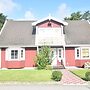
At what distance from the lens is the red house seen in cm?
3550

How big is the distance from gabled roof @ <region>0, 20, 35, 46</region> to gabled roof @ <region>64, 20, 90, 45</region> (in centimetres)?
495

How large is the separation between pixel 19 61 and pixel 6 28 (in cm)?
661

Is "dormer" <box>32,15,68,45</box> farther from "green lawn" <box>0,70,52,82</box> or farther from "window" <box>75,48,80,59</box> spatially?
"green lawn" <box>0,70,52,82</box>

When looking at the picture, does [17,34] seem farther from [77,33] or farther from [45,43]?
[77,33]

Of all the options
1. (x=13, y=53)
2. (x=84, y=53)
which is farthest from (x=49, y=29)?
(x=13, y=53)

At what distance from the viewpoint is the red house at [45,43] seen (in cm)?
3550

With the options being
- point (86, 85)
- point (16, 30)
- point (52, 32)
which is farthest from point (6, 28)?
point (86, 85)

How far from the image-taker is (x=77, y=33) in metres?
38.7

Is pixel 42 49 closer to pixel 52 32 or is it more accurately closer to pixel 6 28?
pixel 52 32

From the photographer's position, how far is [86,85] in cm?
1950

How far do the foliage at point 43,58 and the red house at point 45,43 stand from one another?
1.67 meters

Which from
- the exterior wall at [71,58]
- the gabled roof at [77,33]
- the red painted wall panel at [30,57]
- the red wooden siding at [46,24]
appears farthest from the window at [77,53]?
the red painted wall panel at [30,57]

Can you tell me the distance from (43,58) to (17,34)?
6651mm

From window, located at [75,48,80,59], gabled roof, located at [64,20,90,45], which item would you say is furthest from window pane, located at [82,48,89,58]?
gabled roof, located at [64,20,90,45]
